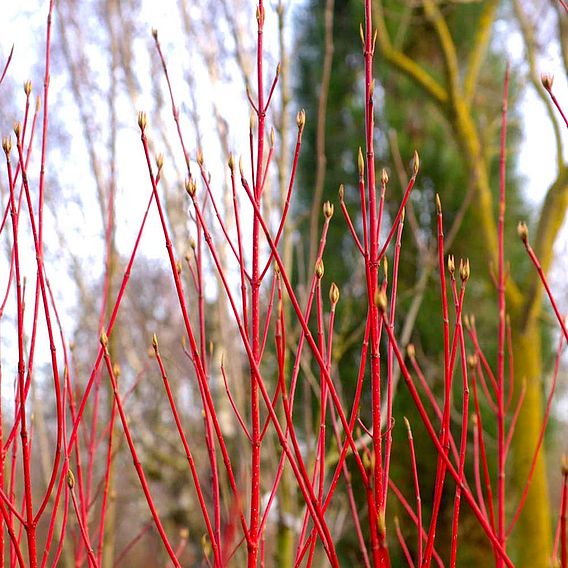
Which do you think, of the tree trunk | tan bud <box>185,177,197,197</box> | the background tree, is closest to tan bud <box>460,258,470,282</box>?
tan bud <box>185,177,197,197</box>

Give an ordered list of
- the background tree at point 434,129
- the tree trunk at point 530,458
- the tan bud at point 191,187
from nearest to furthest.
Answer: the tan bud at point 191,187, the tree trunk at point 530,458, the background tree at point 434,129

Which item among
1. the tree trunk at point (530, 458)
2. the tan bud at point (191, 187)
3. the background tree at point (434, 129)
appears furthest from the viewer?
the background tree at point (434, 129)

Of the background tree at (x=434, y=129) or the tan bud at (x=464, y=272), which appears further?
the background tree at (x=434, y=129)

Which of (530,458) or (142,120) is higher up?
(142,120)

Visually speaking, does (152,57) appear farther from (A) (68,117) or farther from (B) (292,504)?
(B) (292,504)

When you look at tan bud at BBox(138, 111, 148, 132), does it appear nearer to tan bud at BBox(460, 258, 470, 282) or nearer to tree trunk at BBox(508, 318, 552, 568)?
tan bud at BBox(460, 258, 470, 282)

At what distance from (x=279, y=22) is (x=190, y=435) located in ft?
9.50

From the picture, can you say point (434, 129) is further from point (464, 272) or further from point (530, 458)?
point (464, 272)

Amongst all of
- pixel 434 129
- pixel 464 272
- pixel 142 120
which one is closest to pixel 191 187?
pixel 142 120

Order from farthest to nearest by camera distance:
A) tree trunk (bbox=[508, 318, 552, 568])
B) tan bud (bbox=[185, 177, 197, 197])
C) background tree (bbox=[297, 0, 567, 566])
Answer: background tree (bbox=[297, 0, 567, 566]) → tree trunk (bbox=[508, 318, 552, 568]) → tan bud (bbox=[185, 177, 197, 197])

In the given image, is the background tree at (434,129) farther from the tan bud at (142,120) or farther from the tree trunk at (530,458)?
the tan bud at (142,120)

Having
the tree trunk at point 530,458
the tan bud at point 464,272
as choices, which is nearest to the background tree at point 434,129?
the tree trunk at point 530,458

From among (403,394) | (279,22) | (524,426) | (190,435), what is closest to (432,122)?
(403,394)

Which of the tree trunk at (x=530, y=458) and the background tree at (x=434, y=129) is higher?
the background tree at (x=434, y=129)
